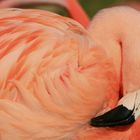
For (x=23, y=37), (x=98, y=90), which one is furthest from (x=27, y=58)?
(x=98, y=90)

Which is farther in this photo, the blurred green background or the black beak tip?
the blurred green background

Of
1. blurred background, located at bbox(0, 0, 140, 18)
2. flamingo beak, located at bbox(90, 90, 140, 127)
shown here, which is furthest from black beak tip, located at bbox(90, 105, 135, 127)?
blurred background, located at bbox(0, 0, 140, 18)

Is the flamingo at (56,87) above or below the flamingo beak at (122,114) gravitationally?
above

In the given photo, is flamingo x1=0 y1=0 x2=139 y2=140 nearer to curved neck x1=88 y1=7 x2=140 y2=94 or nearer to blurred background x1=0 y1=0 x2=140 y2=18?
curved neck x1=88 y1=7 x2=140 y2=94

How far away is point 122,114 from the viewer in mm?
798

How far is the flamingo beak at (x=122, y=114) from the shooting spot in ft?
2.62

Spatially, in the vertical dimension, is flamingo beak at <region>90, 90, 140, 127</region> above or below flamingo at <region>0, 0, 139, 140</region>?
below

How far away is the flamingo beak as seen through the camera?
798 mm

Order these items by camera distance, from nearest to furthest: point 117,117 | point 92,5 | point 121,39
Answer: point 117,117
point 121,39
point 92,5

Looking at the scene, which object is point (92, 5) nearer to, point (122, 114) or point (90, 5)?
point (90, 5)

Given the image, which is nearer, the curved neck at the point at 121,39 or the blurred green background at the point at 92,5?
the curved neck at the point at 121,39

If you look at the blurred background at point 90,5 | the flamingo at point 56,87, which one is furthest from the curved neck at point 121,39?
the blurred background at point 90,5

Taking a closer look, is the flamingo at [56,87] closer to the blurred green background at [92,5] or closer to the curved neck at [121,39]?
the curved neck at [121,39]

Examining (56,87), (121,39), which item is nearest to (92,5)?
(121,39)
